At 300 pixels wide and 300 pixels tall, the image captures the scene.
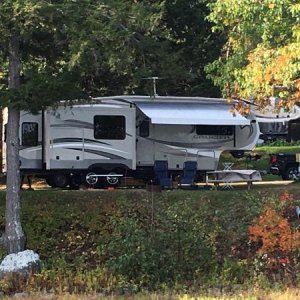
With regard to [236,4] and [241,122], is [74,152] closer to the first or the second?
[241,122]

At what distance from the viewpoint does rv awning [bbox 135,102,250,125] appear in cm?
1758

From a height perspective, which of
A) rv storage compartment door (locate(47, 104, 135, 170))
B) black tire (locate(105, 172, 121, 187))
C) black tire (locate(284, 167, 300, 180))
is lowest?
black tire (locate(105, 172, 121, 187))

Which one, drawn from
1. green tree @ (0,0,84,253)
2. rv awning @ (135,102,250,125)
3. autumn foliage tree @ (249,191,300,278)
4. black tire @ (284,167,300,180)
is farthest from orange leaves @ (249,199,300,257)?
black tire @ (284,167,300,180)

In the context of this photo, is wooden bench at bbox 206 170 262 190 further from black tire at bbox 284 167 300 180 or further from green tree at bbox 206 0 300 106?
green tree at bbox 206 0 300 106

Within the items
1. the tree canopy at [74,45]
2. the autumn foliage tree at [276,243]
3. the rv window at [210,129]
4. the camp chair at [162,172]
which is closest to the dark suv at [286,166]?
the rv window at [210,129]

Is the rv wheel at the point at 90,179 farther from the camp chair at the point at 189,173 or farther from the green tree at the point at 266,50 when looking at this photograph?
the green tree at the point at 266,50

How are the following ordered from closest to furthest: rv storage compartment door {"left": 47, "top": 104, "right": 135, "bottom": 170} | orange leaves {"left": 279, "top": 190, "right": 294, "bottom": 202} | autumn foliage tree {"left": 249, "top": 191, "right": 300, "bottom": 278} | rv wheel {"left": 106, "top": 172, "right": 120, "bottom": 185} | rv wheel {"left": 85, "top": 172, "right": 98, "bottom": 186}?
autumn foliage tree {"left": 249, "top": 191, "right": 300, "bottom": 278}, orange leaves {"left": 279, "top": 190, "right": 294, "bottom": 202}, rv storage compartment door {"left": 47, "top": 104, "right": 135, "bottom": 170}, rv wheel {"left": 85, "top": 172, "right": 98, "bottom": 186}, rv wheel {"left": 106, "top": 172, "right": 120, "bottom": 185}

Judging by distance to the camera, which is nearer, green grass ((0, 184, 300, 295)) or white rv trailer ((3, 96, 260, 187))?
green grass ((0, 184, 300, 295))

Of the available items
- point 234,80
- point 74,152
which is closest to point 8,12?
point 234,80

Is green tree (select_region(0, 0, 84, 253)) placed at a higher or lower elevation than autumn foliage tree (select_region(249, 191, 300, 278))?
higher

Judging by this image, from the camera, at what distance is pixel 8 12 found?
30.1 feet

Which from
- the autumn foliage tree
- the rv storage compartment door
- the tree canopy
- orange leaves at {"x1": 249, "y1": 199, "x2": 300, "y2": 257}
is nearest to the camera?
the tree canopy

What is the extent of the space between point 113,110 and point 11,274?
31.6 ft

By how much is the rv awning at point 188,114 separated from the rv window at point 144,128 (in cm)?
70
